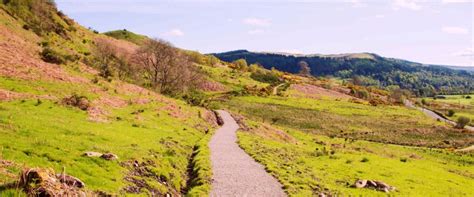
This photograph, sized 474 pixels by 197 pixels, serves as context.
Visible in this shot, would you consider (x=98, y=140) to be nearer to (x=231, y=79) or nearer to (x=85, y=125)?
(x=85, y=125)

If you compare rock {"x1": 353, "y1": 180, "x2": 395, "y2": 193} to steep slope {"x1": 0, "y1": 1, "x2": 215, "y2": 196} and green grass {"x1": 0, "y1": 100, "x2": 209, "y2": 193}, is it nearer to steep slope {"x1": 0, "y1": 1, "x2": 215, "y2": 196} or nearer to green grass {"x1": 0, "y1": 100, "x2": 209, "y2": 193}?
steep slope {"x1": 0, "y1": 1, "x2": 215, "y2": 196}

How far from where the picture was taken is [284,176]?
28828 mm

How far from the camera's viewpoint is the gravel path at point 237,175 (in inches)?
952

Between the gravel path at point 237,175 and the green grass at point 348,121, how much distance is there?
1836 inches

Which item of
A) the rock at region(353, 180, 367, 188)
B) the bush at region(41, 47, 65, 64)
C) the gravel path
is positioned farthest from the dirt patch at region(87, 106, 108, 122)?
the rock at region(353, 180, 367, 188)

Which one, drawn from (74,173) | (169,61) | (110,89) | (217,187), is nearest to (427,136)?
(169,61)

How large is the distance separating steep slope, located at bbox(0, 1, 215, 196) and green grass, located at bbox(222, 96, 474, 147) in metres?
34.4

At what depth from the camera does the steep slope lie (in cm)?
2003

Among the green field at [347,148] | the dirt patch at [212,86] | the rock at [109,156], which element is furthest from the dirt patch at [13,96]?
the dirt patch at [212,86]

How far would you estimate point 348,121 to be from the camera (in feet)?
323

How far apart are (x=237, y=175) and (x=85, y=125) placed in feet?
41.4

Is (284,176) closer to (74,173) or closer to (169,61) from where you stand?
(74,173)

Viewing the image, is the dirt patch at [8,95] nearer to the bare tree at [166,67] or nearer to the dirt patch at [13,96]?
the dirt patch at [13,96]

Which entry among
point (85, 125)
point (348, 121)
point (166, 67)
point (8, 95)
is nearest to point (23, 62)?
point (8, 95)
